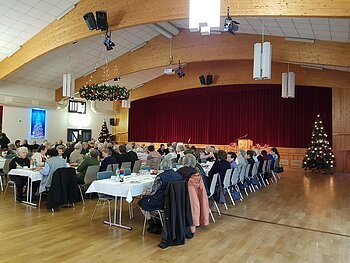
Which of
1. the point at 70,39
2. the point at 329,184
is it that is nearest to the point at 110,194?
the point at 70,39

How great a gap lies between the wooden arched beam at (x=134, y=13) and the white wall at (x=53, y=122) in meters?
3.40

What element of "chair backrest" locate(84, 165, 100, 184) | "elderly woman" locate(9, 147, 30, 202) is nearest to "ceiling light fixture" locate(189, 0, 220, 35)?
"chair backrest" locate(84, 165, 100, 184)

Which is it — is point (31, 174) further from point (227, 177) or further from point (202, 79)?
point (202, 79)

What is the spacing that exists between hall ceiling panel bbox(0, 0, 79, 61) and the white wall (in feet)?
16.2

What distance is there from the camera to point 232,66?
16.1 m

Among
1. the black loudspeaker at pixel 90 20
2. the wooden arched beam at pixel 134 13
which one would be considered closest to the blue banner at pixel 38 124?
the wooden arched beam at pixel 134 13

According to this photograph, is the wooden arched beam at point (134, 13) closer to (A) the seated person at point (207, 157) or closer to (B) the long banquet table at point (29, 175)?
(A) the seated person at point (207, 157)

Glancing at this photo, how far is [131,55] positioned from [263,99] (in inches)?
288

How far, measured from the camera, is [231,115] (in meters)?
17.9

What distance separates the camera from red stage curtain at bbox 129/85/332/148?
15.6 metres

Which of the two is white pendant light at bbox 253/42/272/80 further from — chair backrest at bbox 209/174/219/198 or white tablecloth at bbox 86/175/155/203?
white tablecloth at bbox 86/175/155/203

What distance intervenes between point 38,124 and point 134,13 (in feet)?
33.1

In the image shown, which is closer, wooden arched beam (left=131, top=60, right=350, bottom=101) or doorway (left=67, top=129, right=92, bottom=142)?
wooden arched beam (left=131, top=60, right=350, bottom=101)

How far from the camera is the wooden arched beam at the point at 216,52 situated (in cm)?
962
